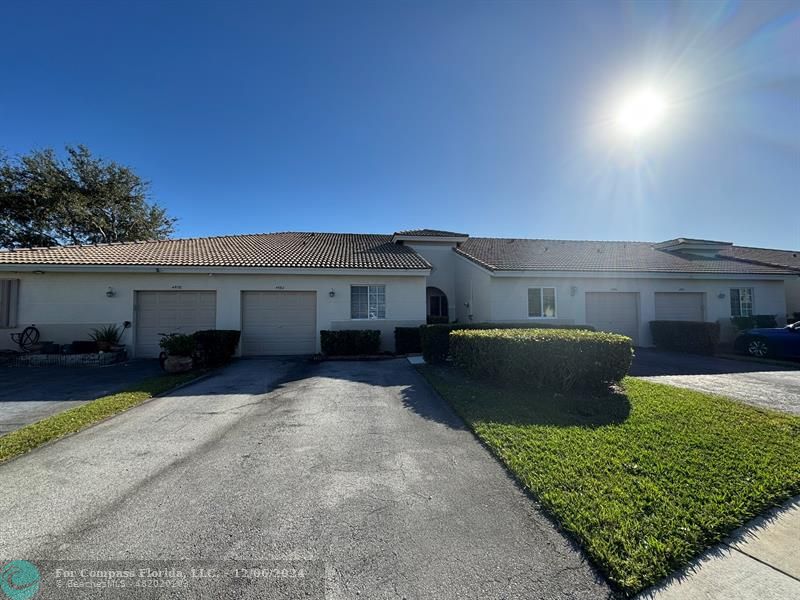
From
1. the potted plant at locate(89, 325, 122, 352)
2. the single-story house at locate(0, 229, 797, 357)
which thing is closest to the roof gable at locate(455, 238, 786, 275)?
the single-story house at locate(0, 229, 797, 357)

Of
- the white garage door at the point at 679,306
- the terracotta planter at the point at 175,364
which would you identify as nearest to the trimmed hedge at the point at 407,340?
the terracotta planter at the point at 175,364

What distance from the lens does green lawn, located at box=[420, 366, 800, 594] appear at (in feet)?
8.36

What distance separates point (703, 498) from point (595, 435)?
1.52 m

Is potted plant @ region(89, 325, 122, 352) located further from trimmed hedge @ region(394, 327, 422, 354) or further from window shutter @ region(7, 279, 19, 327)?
trimmed hedge @ region(394, 327, 422, 354)

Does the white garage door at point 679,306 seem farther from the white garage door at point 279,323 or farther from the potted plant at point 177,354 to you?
the potted plant at point 177,354

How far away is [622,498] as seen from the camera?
3.04 meters

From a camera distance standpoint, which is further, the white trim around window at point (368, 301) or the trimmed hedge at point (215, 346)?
the white trim around window at point (368, 301)

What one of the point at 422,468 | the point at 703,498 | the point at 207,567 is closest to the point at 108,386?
the point at 207,567

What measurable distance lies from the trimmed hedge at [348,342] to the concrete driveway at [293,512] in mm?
6212

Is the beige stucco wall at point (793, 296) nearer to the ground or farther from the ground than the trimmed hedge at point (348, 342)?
farther from the ground

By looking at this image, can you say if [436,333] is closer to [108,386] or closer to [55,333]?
[108,386]

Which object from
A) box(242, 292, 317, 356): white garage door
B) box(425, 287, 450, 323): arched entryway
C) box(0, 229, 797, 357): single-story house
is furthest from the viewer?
box(425, 287, 450, 323): arched entryway

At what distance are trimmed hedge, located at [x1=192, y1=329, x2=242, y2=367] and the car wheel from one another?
1830cm

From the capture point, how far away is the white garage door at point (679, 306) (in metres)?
14.4
